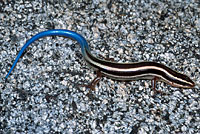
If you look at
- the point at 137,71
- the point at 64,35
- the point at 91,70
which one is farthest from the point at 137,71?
the point at 64,35

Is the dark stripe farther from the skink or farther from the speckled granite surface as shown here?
the speckled granite surface

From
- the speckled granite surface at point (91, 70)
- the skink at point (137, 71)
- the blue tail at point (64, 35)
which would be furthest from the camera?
the blue tail at point (64, 35)

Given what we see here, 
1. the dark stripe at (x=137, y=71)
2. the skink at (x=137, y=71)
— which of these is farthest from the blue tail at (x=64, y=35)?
the dark stripe at (x=137, y=71)

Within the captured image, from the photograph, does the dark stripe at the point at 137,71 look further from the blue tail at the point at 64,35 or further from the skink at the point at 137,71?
the blue tail at the point at 64,35

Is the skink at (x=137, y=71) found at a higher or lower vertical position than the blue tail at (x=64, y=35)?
lower

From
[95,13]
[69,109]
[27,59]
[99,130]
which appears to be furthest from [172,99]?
[27,59]

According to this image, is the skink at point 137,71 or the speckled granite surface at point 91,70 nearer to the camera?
the speckled granite surface at point 91,70

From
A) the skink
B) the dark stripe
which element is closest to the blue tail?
the skink

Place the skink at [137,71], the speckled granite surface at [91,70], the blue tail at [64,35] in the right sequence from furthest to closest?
the blue tail at [64,35], the skink at [137,71], the speckled granite surface at [91,70]
